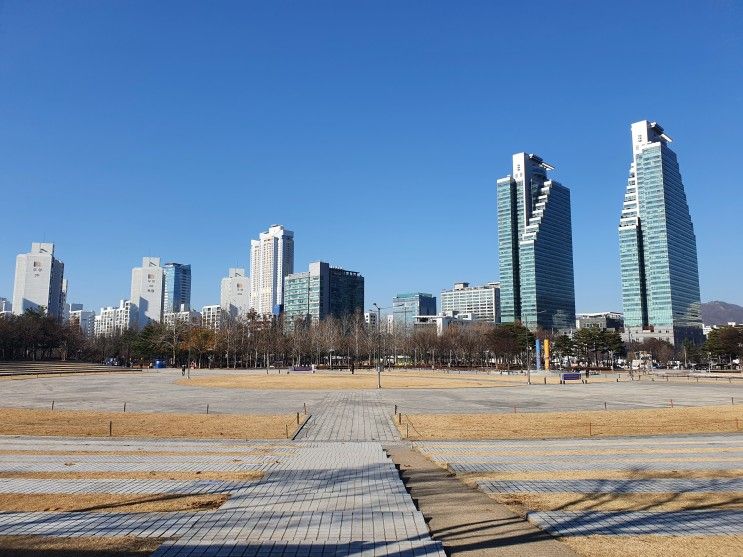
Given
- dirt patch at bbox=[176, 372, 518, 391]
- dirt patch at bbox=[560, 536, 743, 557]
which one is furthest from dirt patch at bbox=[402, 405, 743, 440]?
dirt patch at bbox=[176, 372, 518, 391]

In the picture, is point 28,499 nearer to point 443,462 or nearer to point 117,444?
point 117,444

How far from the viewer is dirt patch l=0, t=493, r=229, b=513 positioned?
9.99m

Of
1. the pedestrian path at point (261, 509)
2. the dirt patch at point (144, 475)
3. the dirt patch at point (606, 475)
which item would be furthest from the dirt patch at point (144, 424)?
the dirt patch at point (606, 475)

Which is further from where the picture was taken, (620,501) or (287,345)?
(287,345)

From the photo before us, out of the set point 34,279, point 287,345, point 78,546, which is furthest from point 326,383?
point 34,279

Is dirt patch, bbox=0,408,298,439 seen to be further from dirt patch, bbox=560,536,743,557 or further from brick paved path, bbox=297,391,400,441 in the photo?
dirt patch, bbox=560,536,743,557

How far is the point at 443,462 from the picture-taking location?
1547 cm

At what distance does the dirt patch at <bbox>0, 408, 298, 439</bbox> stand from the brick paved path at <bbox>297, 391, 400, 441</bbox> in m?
1.16

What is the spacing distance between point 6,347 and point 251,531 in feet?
376

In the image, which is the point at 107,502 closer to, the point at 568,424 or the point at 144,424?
the point at 144,424

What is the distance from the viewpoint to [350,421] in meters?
25.4

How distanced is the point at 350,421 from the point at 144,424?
353 inches

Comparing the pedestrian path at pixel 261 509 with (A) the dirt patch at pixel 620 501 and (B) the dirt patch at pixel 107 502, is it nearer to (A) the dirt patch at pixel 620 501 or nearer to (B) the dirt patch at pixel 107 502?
(B) the dirt patch at pixel 107 502

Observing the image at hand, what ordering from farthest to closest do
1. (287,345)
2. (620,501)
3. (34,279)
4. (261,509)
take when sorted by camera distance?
(34,279), (287,345), (620,501), (261,509)
